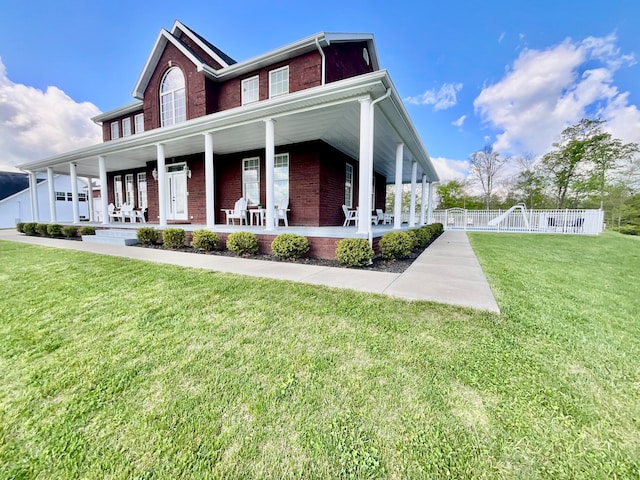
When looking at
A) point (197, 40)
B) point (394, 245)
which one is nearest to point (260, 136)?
point (394, 245)

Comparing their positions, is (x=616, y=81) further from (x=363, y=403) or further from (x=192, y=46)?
(x=363, y=403)

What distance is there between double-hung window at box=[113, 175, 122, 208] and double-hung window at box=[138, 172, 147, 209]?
168 cm

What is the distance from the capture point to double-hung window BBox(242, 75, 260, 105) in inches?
380

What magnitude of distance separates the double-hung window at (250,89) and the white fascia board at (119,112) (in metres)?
6.15

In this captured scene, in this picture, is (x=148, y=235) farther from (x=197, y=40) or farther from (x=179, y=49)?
(x=197, y=40)

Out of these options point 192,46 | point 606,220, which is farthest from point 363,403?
point 606,220

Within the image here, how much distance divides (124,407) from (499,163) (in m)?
35.0

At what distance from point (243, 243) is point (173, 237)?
103 inches

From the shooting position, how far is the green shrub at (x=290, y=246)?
18.9 ft

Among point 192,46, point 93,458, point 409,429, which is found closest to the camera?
Result: point 93,458

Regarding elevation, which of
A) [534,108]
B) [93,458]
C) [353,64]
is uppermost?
[534,108]

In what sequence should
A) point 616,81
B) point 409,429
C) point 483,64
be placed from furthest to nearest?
point 616,81 < point 483,64 < point 409,429

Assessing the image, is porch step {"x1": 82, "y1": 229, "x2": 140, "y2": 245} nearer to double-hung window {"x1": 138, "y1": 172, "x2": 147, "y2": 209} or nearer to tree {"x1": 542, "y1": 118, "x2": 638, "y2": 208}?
double-hung window {"x1": 138, "y1": 172, "x2": 147, "y2": 209}

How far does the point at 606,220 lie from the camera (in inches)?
880
